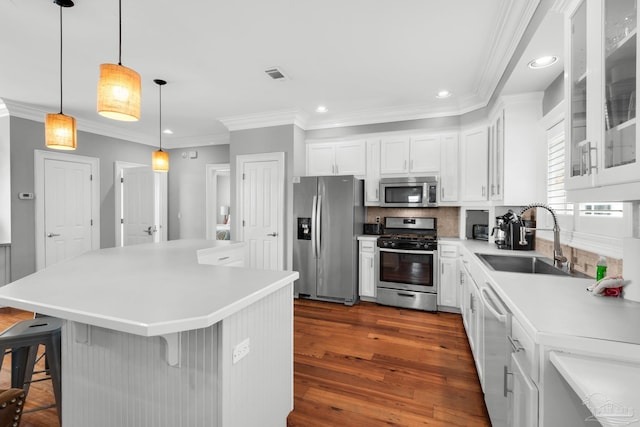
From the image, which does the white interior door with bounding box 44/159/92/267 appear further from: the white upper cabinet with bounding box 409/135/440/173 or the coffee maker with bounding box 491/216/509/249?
A: the coffee maker with bounding box 491/216/509/249

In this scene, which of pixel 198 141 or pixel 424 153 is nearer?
pixel 424 153

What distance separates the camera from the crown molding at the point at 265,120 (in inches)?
169

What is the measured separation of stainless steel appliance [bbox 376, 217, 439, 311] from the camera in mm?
3754

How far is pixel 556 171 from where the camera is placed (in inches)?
102

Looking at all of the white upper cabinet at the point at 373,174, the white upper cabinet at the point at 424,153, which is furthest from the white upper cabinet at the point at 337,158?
the white upper cabinet at the point at 424,153

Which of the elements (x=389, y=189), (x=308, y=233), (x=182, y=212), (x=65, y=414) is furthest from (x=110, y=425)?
(x=182, y=212)

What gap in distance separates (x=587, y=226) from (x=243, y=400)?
8.00 feet

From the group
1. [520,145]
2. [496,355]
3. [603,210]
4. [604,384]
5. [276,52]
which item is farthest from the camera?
[520,145]

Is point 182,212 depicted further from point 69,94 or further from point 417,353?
point 417,353

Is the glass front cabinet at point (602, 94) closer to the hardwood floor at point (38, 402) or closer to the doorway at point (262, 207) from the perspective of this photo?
A: the hardwood floor at point (38, 402)

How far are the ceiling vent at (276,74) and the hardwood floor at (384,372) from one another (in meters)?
2.70

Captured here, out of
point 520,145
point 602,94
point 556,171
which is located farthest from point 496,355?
point 520,145

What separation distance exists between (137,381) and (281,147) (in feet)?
11.4

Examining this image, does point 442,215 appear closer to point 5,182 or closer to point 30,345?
point 30,345
